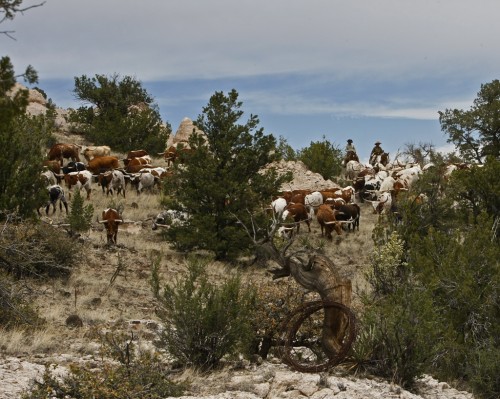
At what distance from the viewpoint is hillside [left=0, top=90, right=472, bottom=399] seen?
345 inches

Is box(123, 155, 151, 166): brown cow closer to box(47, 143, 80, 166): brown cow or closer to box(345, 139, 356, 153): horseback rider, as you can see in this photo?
box(47, 143, 80, 166): brown cow

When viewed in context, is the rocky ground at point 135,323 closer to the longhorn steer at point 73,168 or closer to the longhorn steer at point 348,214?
the longhorn steer at point 348,214

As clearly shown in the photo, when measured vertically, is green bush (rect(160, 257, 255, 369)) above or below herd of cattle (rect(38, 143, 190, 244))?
below

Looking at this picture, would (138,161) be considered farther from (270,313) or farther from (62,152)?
(270,313)

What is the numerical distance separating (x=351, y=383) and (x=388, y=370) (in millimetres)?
926

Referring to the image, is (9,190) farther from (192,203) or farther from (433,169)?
(433,169)

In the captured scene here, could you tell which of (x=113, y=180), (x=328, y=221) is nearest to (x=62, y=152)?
(x=113, y=180)

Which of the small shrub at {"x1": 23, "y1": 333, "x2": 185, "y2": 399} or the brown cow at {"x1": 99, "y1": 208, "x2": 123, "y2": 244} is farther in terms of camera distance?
the brown cow at {"x1": 99, "y1": 208, "x2": 123, "y2": 244}

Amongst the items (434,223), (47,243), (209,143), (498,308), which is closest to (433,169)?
(434,223)

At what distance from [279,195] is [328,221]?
2.21 m

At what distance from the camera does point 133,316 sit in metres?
14.5

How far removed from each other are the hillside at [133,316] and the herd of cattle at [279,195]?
0.68 m

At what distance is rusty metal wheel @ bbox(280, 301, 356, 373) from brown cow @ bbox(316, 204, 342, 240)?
16.1 meters

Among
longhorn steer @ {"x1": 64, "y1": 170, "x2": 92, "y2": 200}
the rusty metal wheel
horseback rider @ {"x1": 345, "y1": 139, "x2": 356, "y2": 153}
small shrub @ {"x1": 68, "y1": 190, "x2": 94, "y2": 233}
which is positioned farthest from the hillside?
horseback rider @ {"x1": 345, "y1": 139, "x2": 356, "y2": 153}
